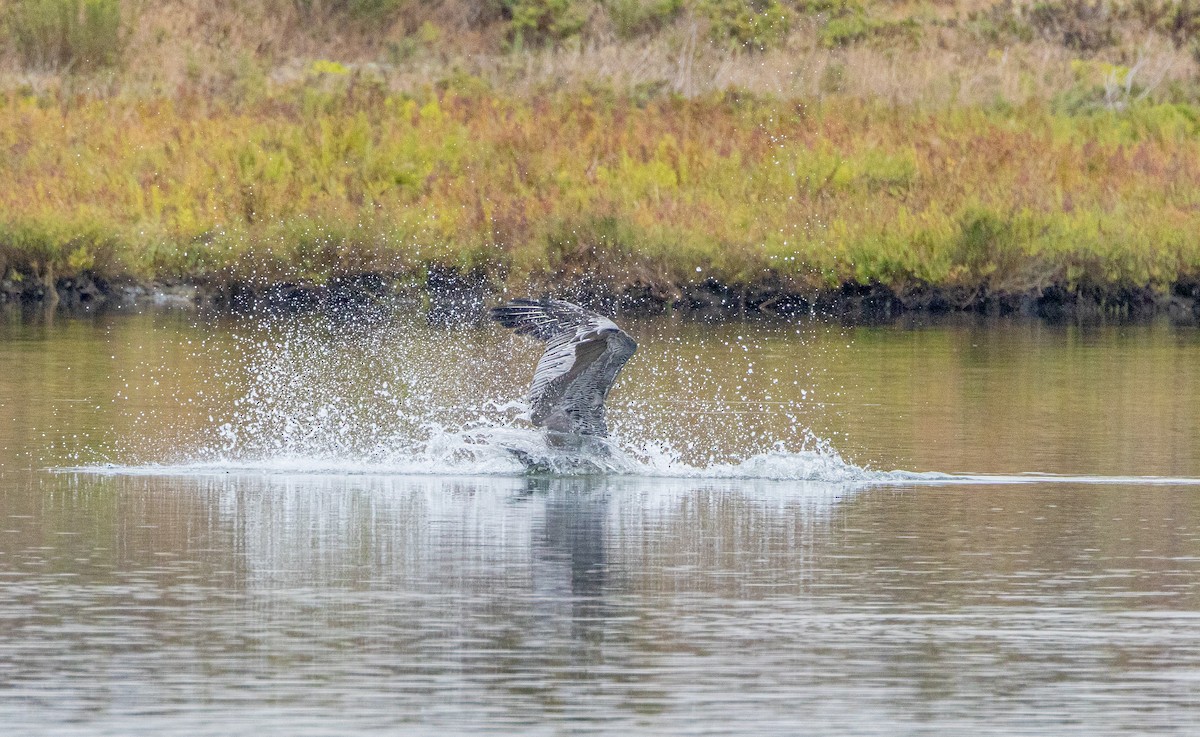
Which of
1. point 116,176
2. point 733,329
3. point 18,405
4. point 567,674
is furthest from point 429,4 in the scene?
point 567,674

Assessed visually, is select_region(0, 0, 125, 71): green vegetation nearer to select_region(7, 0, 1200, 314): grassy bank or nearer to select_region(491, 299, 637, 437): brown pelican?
select_region(7, 0, 1200, 314): grassy bank

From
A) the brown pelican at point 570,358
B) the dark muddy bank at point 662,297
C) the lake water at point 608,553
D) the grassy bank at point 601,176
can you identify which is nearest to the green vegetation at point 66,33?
the grassy bank at point 601,176

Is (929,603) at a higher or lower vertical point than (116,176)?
lower

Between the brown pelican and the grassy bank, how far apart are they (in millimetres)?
14389

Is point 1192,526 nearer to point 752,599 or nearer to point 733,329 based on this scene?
point 752,599

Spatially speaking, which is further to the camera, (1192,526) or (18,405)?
(18,405)

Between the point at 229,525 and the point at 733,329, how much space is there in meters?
13.7

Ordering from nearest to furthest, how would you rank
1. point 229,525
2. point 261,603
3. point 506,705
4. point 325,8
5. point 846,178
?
point 506,705 → point 261,603 → point 229,525 → point 846,178 → point 325,8

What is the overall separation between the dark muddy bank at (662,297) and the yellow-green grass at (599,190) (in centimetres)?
15

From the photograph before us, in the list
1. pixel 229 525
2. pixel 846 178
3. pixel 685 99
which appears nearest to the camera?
pixel 229 525

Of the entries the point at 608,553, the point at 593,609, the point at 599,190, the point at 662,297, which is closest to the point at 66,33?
the point at 599,190

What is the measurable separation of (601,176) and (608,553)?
20541 mm

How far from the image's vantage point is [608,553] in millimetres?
11945

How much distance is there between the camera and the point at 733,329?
26031mm
